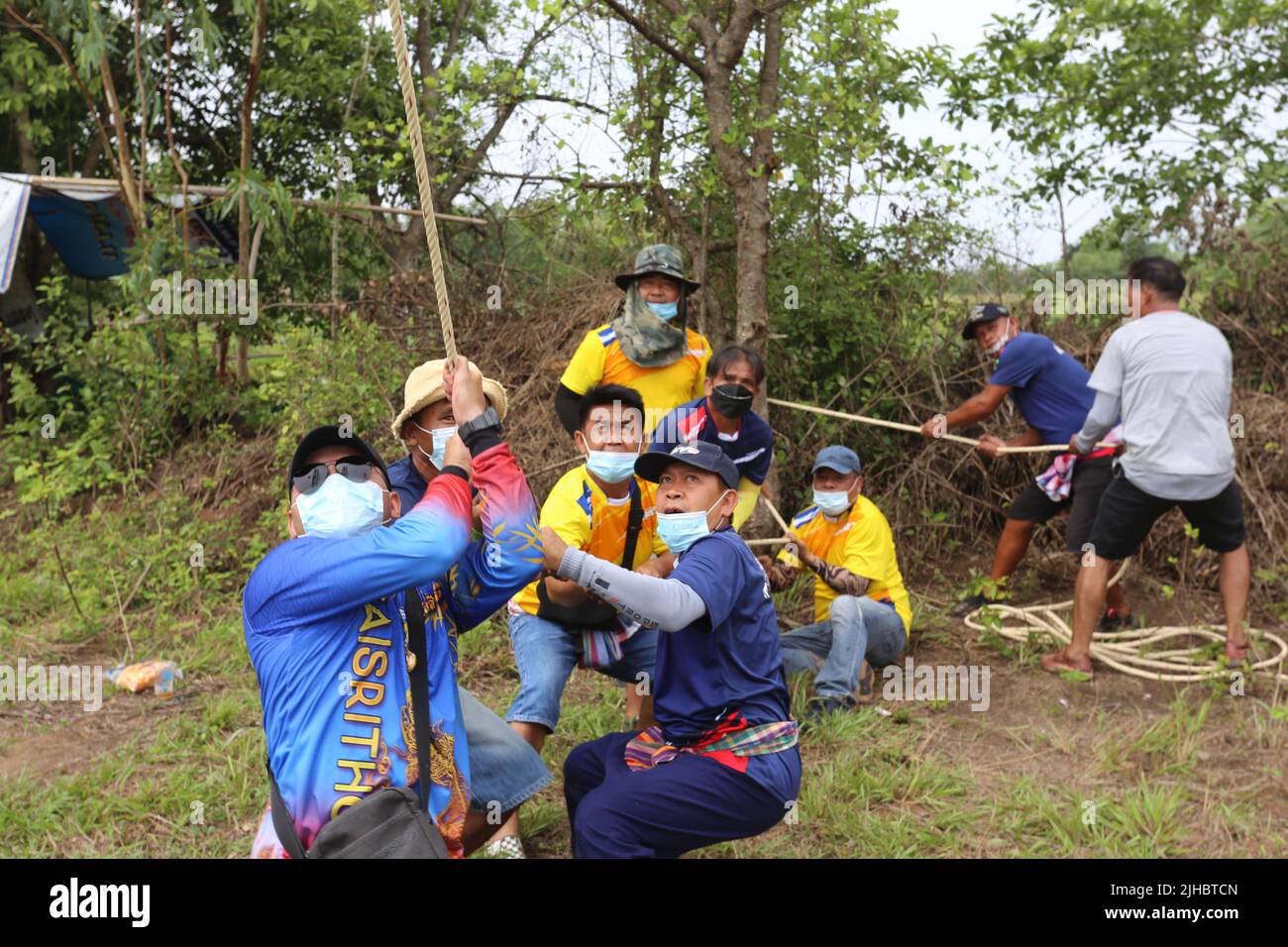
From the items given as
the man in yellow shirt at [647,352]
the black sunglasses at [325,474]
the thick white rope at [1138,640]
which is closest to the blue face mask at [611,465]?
the man in yellow shirt at [647,352]

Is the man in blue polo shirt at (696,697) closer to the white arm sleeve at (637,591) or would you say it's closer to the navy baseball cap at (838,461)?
the white arm sleeve at (637,591)

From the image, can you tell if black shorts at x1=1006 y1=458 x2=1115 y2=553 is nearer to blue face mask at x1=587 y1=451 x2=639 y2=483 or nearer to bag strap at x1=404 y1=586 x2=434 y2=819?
blue face mask at x1=587 y1=451 x2=639 y2=483

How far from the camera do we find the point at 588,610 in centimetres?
454

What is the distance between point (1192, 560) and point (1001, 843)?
3759 millimetres

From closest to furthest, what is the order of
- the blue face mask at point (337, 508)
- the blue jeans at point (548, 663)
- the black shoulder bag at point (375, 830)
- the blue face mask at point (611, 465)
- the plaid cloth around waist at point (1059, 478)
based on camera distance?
1. the black shoulder bag at point (375, 830)
2. the blue face mask at point (337, 508)
3. the blue jeans at point (548, 663)
4. the blue face mask at point (611, 465)
5. the plaid cloth around waist at point (1059, 478)

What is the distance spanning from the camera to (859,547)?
5758 mm

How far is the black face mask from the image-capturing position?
525 centimetres

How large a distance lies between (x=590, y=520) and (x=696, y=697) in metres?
1.28

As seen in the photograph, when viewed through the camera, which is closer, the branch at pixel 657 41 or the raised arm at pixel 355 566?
the raised arm at pixel 355 566

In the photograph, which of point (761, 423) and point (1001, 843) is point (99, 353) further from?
point (1001, 843)

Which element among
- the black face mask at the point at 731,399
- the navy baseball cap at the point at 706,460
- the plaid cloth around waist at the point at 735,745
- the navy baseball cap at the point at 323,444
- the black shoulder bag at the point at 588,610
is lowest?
the plaid cloth around waist at the point at 735,745

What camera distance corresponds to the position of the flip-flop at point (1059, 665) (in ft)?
19.6

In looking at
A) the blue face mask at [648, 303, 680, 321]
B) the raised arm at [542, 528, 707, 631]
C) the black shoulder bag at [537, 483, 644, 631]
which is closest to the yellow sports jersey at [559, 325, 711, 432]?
the blue face mask at [648, 303, 680, 321]

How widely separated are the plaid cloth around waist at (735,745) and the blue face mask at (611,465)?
1.28 meters
